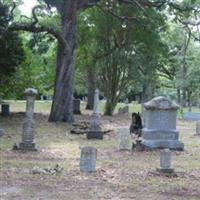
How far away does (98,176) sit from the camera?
1129 cm

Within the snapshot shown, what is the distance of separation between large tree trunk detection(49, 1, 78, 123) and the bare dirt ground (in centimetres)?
822

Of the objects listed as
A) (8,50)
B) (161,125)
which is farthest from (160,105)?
(8,50)

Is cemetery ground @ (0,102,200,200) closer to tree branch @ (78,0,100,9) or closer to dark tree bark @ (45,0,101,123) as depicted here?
dark tree bark @ (45,0,101,123)

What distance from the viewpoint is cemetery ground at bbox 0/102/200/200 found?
9.51 m

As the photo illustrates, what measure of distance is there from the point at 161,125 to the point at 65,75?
996 centimetres

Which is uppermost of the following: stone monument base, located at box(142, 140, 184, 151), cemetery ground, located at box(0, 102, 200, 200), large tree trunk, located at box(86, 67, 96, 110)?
large tree trunk, located at box(86, 67, 96, 110)

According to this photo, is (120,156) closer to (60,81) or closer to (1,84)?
(60,81)

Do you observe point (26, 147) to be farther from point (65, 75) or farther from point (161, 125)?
point (65, 75)

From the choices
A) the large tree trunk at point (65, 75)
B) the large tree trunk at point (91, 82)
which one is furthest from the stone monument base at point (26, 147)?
the large tree trunk at point (91, 82)

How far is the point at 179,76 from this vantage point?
161ft

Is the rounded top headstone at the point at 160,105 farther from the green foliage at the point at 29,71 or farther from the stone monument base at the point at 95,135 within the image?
the green foliage at the point at 29,71

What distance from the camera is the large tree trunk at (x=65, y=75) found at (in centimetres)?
2650

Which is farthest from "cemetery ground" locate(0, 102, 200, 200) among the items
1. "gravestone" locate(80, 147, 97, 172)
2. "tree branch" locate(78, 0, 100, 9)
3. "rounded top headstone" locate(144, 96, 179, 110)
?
"tree branch" locate(78, 0, 100, 9)

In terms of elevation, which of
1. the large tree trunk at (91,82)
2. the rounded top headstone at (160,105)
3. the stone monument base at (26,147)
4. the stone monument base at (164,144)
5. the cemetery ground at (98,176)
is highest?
the large tree trunk at (91,82)
